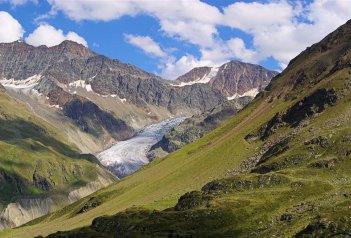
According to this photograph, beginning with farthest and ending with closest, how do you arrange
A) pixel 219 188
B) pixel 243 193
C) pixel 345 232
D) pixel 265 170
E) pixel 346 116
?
pixel 346 116 → pixel 265 170 → pixel 219 188 → pixel 243 193 → pixel 345 232

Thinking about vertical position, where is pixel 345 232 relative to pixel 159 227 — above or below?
below

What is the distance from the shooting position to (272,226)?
92000 millimetres

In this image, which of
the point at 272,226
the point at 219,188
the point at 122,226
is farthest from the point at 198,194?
the point at 272,226

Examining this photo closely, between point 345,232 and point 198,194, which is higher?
point 198,194

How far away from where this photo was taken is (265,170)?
543ft

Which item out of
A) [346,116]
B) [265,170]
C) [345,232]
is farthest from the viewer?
[346,116]

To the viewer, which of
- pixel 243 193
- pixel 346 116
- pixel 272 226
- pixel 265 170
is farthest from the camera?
pixel 346 116

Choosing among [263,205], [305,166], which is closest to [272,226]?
[263,205]

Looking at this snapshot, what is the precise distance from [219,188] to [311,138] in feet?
146

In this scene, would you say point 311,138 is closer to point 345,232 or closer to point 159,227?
point 159,227

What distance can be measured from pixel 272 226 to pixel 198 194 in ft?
153

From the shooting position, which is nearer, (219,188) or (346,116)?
(219,188)

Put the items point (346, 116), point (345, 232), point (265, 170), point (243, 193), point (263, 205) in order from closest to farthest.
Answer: point (345, 232), point (263, 205), point (243, 193), point (265, 170), point (346, 116)

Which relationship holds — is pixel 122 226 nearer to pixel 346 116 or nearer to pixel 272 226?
pixel 272 226
